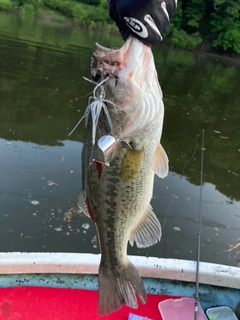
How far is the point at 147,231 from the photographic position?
183cm

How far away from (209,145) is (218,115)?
3.23m

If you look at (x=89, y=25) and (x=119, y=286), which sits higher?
(x=119, y=286)

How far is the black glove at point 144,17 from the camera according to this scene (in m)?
1.55

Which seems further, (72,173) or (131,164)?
(72,173)

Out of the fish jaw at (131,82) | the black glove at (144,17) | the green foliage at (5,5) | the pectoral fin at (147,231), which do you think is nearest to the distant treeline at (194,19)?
the green foliage at (5,5)

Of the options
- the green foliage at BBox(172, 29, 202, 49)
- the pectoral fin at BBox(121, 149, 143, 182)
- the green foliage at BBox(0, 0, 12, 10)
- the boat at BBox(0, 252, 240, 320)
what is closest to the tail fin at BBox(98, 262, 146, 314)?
the pectoral fin at BBox(121, 149, 143, 182)

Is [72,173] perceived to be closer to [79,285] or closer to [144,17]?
[79,285]

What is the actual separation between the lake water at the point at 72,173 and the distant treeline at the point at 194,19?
29581mm

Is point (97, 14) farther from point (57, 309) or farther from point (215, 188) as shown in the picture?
point (57, 309)

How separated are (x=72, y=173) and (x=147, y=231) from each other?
3.78m

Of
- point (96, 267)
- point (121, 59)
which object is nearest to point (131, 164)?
point (121, 59)

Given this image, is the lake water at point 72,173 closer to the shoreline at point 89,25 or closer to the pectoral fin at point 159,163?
the pectoral fin at point 159,163

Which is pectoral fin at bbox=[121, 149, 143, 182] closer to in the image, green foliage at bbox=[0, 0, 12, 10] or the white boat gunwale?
the white boat gunwale

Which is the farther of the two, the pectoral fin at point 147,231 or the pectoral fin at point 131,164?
the pectoral fin at point 147,231
